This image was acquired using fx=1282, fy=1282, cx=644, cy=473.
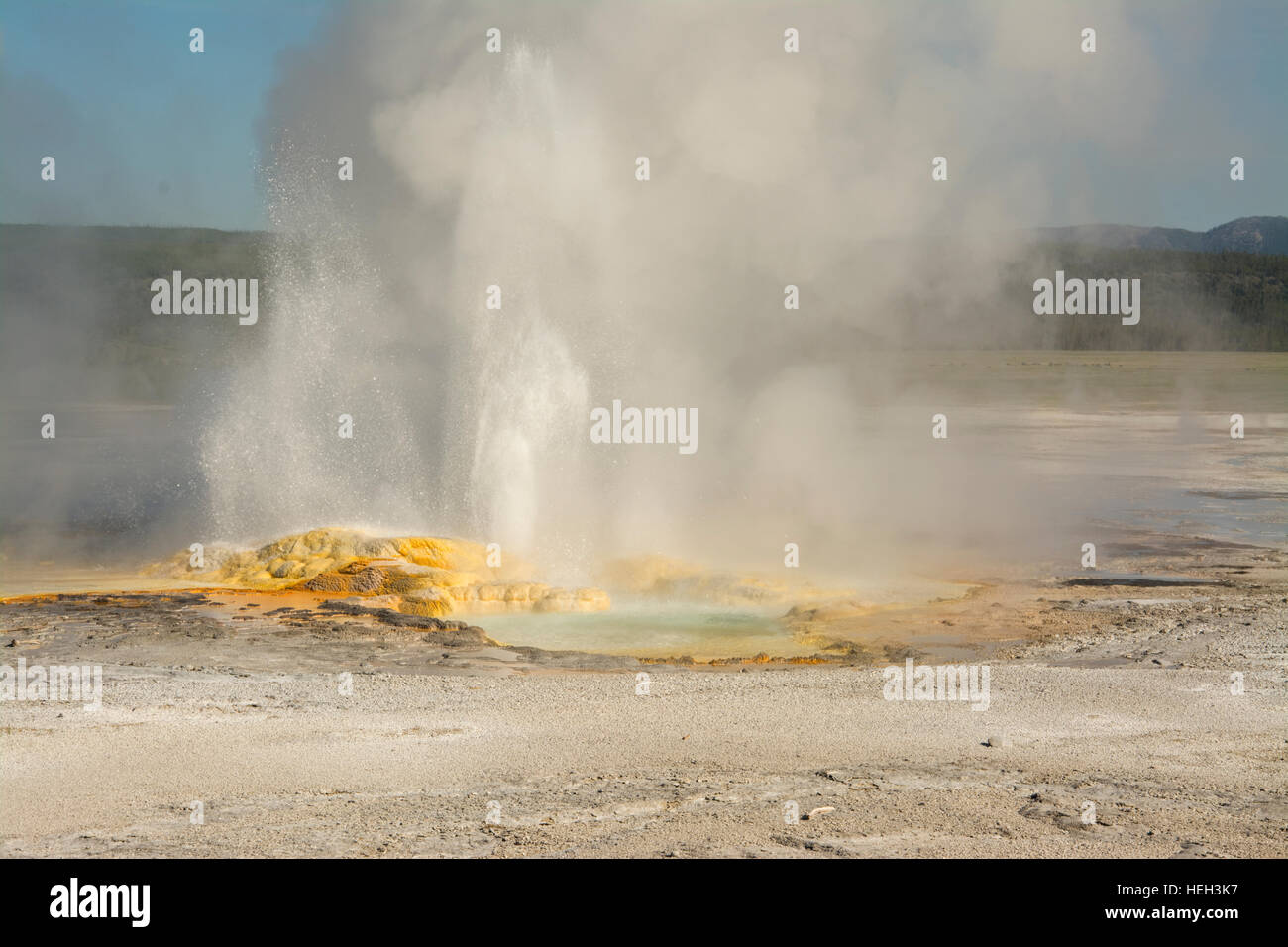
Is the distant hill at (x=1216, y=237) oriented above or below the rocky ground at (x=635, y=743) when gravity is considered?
above

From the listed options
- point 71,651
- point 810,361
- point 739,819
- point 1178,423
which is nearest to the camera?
point 739,819

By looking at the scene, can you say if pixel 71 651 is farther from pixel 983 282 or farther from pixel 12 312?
pixel 983 282

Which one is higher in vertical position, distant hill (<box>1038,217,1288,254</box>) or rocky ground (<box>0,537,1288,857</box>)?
distant hill (<box>1038,217,1288,254</box>)

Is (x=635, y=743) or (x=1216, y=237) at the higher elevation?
(x=1216, y=237)

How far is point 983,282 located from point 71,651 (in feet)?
203

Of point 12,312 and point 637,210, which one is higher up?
point 12,312

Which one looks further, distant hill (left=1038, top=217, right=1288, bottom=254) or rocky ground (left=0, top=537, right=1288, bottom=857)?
distant hill (left=1038, top=217, right=1288, bottom=254)

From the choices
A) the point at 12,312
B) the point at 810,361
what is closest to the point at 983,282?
the point at 810,361

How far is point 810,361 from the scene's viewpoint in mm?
42094

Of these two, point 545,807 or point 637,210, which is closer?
point 545,807

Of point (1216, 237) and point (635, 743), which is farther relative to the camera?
point (1216, 237)

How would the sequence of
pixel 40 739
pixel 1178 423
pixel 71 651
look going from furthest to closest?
1. pixel 1178 423
2. pixel 71 651
3. pixel 40 739

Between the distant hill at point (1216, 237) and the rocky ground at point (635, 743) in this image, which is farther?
the distant hill at point (1216, 237)

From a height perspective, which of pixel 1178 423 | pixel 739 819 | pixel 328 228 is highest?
pixel 328 228
